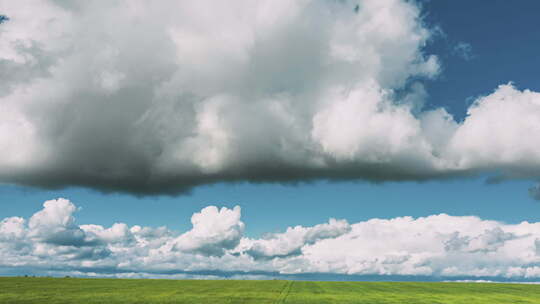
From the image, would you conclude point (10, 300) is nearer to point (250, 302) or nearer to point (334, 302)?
point (250, 302)

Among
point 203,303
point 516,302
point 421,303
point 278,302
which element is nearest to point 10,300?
point 203,303

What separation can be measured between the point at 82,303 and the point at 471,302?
222ft

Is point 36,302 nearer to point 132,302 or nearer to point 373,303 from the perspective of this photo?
point 132,302

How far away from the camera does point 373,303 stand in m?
77.9

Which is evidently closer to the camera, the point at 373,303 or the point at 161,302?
the point at 161,302

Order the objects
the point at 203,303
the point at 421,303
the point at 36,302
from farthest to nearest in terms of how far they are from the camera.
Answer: the point at 421,303
the point at 203,303
the point at 36,302

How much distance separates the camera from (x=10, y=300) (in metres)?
69.1

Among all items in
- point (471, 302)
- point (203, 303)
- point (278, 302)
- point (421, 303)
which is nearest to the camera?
point (203, 303)

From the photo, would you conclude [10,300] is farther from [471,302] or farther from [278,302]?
[471,302]

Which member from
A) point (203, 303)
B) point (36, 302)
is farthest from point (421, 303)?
point (36, 302)

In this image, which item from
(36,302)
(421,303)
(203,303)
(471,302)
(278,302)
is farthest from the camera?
(471,302)

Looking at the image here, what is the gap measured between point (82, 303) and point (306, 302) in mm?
34147

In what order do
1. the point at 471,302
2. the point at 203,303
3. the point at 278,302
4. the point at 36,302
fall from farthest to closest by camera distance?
the point at 471,302, the point at 278,302, the point at 203,303, the point at 36,302

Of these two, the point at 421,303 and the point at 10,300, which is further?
the point at 421,303
